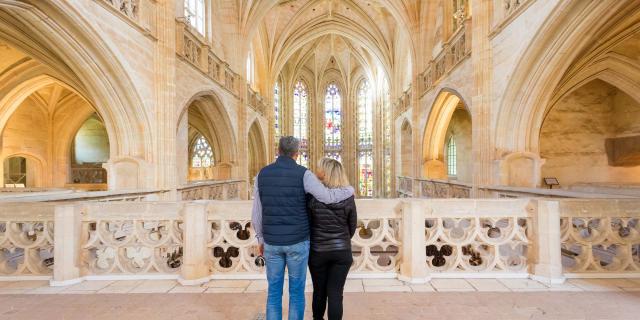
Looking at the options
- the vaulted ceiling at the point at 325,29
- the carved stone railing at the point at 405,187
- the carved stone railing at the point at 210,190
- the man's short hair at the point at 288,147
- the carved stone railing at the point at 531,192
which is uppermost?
the vaulted ceiling at the point at 325,29

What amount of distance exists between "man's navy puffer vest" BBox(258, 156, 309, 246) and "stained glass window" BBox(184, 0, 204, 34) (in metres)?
10.2

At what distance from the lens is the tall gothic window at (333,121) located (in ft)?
94.2

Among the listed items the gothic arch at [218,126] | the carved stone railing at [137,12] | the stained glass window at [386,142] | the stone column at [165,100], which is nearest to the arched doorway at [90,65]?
the stone column at [165,100]

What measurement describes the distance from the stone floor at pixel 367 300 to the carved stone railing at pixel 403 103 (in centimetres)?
1472

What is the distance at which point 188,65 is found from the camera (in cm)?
953

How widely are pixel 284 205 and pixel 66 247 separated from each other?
9.08ft

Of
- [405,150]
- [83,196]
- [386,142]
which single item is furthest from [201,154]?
[83,196]

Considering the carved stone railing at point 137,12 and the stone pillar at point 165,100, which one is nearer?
the carved stone railing at point 137,12

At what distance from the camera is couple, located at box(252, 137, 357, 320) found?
231 centimetres

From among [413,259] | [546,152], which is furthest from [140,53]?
[546,152]

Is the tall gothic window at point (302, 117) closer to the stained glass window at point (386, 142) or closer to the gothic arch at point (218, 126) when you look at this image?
the stained glass window at point (386, 142)

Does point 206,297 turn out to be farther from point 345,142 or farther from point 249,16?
point 345,142

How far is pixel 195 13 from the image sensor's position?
11328mm

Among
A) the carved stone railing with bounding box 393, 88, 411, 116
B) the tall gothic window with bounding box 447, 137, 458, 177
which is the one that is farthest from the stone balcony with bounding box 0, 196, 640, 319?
the tall gothic window with bounding box 447, 137, 458, 177
